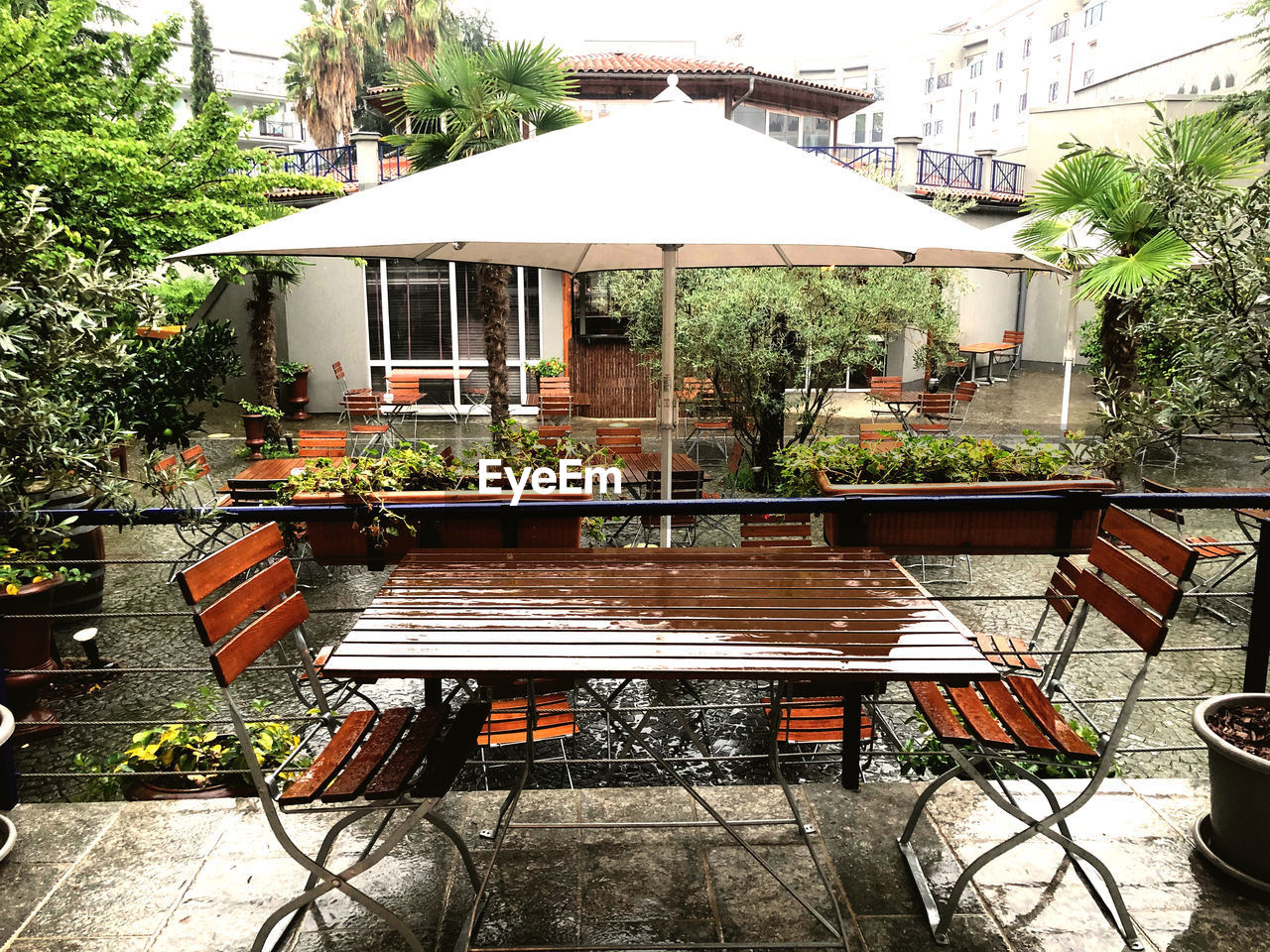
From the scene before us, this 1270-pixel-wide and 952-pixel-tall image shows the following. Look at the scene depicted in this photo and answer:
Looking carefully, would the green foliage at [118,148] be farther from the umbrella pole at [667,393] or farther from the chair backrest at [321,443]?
the umbrella pole at [667,393]

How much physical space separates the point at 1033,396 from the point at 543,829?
16.6 meters

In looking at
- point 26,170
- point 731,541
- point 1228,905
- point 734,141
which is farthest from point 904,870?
point 26,170

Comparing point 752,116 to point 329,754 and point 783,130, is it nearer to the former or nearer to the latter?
point 783,130

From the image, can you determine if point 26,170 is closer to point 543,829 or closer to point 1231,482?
point 543,829

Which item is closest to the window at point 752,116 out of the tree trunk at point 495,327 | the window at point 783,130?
the window at point 783,130

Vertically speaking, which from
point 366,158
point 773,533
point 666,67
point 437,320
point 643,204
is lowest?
point 773,533

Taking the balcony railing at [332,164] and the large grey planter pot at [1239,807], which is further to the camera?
the balcony railing at [332,164]

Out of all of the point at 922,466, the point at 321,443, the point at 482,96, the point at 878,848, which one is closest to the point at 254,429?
the point at 321,443

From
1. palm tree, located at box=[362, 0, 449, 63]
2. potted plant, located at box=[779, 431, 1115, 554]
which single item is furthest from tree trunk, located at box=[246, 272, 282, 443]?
palm tree, located at box=[362, 0, 449, 63]

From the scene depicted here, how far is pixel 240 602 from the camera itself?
2381mm

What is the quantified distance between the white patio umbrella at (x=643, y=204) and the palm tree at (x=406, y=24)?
28821 millimetres

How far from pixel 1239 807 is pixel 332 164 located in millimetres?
17283

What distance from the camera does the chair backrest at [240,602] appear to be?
218 cm

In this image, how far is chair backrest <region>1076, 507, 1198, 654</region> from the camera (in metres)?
2.27
